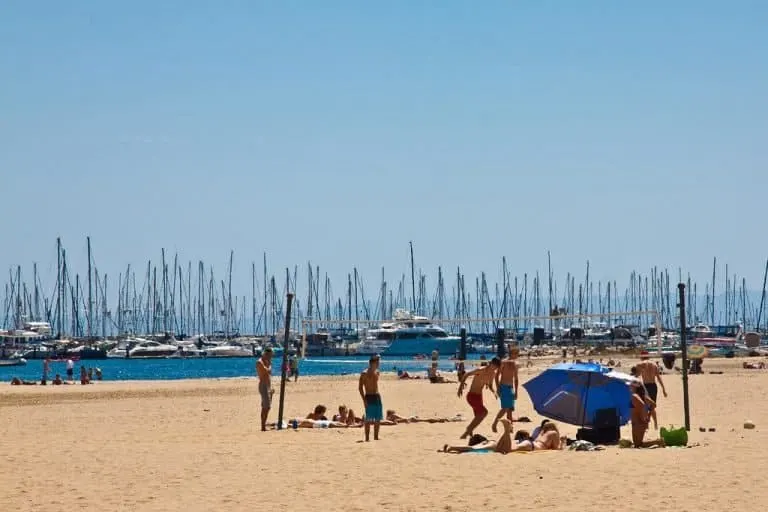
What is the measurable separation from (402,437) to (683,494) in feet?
21.4

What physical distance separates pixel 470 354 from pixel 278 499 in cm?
9171

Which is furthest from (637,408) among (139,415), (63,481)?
(139,415)

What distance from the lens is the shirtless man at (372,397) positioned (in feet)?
53.8

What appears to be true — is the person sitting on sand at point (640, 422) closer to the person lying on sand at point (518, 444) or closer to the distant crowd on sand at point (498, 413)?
the distant crowd on sand at point (498, 413)

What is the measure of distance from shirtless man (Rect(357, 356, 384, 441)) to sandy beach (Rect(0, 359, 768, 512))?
338 millimetres

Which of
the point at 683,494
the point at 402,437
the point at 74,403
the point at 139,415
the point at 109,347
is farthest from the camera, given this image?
the point at 109,347

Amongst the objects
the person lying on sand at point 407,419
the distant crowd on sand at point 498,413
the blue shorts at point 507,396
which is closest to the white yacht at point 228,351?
the person lying on sand at point 407,419

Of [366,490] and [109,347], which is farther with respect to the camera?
[109,347]

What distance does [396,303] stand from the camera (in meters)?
103

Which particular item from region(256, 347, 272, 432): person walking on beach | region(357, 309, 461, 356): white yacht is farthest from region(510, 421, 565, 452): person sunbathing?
region(357, 309, 461, 356): white yacht

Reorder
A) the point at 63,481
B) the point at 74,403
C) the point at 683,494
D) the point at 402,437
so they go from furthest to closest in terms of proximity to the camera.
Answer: the point at 74,403 → the point at 402,437 → the point at 63,481 → the point at 683,494

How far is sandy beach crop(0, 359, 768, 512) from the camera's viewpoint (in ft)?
34.9

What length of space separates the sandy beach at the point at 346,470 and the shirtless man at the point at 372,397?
0.34 meters

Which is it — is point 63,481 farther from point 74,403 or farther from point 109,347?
point 109,347
